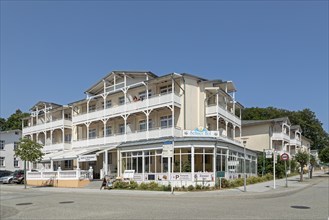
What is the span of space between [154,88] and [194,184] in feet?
41.8

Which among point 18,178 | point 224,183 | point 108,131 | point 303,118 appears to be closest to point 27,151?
point 18,178

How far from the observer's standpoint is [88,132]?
141ft

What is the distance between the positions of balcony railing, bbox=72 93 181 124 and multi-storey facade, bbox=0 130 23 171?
23834 millimetres

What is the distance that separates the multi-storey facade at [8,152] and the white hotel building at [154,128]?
16087 mm

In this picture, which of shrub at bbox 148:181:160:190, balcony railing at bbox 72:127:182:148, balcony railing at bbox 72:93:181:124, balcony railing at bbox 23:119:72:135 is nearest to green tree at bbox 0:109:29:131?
balcony railing at bbox 23:119:72:135

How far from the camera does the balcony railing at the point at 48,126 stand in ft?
155

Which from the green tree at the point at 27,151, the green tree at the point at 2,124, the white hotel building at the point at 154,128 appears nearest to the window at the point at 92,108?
the white hotel building at the point at 154,128

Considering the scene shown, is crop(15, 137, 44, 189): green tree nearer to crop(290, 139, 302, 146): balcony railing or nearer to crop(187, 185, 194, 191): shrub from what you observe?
crop(187, 185, 194, 191): shrub

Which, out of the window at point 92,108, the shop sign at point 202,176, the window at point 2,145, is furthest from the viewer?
the window at point 2,145

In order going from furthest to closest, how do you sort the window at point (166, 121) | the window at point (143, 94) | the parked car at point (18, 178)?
the parked car at point (18, 178)
the window at point (143, 94)
the window at point (166, 121)

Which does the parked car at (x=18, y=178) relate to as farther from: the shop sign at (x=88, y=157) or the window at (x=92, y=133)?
the shop sign at (x=88, y=157)

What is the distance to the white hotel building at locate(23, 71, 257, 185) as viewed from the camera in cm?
2895

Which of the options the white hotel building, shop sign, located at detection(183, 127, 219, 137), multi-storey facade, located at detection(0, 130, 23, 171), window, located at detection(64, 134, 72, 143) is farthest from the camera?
multi-storey facade, located at detection(0, 130, 23, 171)

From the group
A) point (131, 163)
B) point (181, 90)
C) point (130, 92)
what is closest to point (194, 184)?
point (131, 163)
